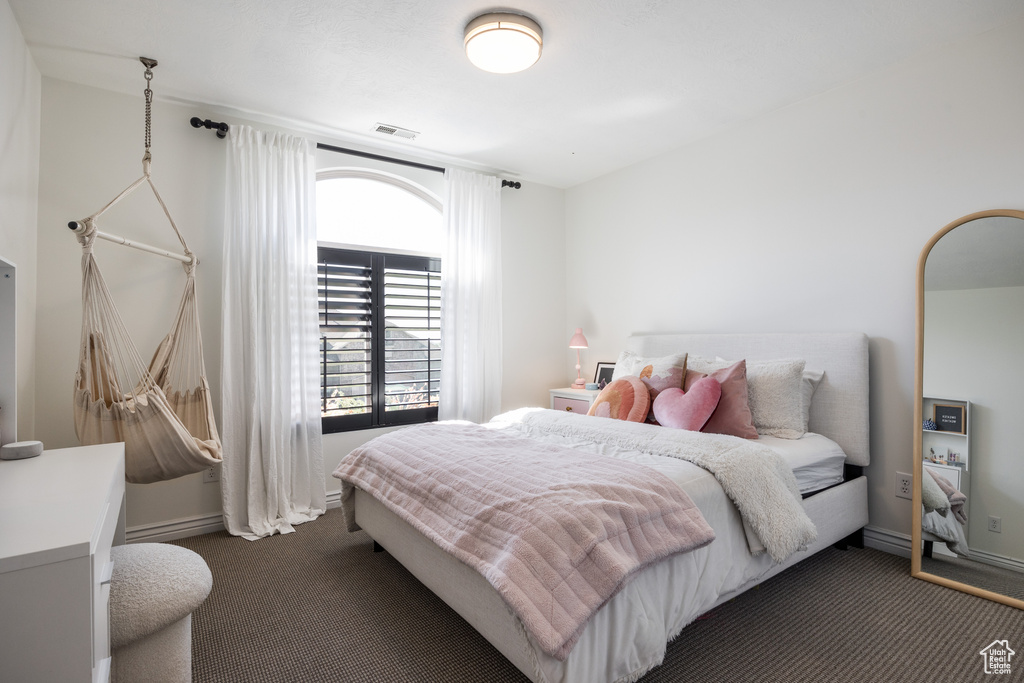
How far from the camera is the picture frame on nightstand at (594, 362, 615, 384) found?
431cm

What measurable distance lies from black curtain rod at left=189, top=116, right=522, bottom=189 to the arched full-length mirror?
2.94 metres

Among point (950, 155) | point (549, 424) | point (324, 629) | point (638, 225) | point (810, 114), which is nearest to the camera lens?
point (324, 629)

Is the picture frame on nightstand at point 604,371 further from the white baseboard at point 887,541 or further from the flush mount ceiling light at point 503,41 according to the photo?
the flush mount ceiling light at point 503,41

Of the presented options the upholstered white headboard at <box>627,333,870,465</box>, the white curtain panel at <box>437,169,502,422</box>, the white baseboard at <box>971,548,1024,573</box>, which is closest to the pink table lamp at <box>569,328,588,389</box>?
the white curtain panel at <box>437,169,502,422</box>

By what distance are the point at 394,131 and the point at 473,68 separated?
0.99 m

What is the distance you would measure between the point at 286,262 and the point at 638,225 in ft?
8.56

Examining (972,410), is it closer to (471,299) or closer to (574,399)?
(574,399)

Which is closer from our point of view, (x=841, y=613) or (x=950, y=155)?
(x=841, y=613)

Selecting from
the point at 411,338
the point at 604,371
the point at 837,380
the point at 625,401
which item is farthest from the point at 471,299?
the point at 837,380

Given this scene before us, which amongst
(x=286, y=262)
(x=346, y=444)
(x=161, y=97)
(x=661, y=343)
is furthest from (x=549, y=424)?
(x=161, y=97)

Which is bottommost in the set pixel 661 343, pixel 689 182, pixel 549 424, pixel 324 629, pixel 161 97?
pixel 324 629

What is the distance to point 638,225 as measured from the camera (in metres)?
4.11

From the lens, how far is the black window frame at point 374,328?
3578mm

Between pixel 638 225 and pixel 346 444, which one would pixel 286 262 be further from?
pixel 638 225
